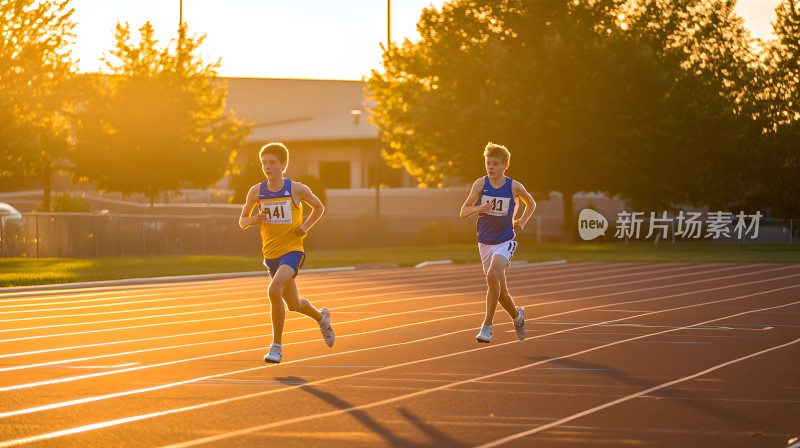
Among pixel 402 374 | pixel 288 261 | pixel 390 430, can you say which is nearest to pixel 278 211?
pixel 288 261

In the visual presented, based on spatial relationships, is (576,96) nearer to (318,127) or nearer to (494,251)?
(494,251)

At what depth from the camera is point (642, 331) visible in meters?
15.3

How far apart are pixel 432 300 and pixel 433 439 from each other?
41.2ft

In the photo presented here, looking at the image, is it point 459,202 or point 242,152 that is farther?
point 242,152

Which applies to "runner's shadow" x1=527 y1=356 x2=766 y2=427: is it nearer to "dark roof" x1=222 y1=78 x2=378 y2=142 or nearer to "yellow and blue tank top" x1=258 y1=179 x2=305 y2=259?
"yellow and blue tank top" x1=258 y1=179 x2=305 y2=259

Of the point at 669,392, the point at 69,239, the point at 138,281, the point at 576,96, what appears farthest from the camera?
the point at 576,96

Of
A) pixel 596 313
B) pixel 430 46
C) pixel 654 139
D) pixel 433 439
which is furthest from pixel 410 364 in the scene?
pixel 430 46

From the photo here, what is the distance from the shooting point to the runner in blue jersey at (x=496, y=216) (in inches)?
510

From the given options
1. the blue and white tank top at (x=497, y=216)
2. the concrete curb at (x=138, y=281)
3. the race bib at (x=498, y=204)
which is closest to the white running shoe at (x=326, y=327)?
the blue and white tank top at (x=497, y=216)

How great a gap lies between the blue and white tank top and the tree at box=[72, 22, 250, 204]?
122ft

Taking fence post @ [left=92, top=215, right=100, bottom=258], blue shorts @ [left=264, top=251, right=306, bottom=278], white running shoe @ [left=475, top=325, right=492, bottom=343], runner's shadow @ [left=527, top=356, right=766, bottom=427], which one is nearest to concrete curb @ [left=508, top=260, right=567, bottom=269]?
fence post @ [left=92, top=215, right=100, bottom=258]

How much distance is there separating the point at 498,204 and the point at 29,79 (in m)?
26.8

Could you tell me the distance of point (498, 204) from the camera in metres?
13.1

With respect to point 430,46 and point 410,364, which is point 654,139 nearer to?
point 430,46
